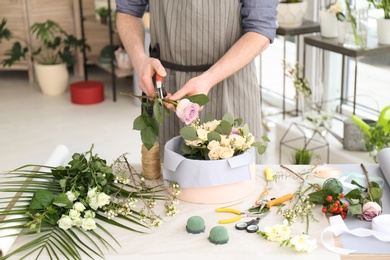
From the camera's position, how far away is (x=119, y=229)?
2027mm

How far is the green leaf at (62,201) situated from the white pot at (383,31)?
8.06ft

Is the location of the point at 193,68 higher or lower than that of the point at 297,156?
higher

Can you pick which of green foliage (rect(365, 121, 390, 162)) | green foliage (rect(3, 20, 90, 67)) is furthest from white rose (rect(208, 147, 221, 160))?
green foliage (rect(3, 20, 90, 67))

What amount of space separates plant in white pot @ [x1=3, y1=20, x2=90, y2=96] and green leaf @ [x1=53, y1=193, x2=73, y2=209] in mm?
4405

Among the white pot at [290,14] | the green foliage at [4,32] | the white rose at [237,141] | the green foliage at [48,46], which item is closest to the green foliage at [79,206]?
the white rose at [237,141]

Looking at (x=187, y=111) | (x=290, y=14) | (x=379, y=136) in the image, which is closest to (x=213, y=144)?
(x=187, y=111)

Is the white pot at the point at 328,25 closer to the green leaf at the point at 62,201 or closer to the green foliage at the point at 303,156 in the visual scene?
the green foliage at the point at 303,156

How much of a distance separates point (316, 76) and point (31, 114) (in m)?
2.34

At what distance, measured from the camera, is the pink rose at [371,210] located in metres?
2.02

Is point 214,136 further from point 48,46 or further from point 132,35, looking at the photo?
point 48,46

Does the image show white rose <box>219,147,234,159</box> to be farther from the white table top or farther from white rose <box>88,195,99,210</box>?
white rose <box>88,195,99,210</box>

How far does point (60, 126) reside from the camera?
220 inches

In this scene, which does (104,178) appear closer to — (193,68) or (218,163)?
(218,163)

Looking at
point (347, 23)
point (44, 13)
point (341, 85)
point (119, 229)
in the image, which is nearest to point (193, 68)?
point (119, 229)
